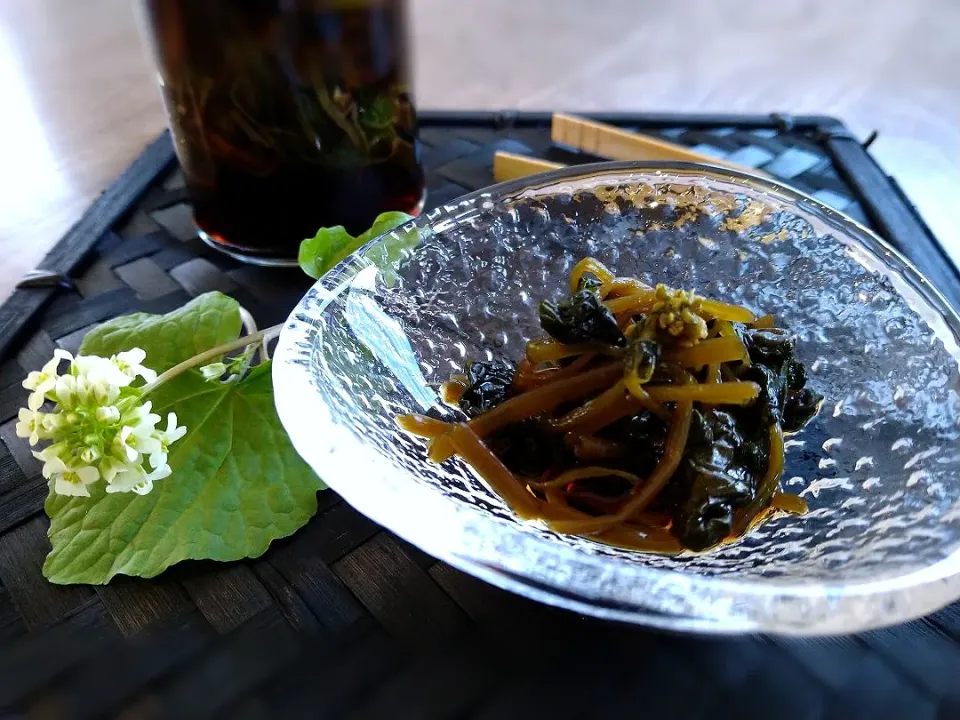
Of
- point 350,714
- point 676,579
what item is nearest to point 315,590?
point 350,714

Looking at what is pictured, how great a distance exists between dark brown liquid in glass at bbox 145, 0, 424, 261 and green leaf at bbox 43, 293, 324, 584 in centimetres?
23

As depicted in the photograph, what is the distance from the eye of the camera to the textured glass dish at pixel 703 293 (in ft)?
1.58

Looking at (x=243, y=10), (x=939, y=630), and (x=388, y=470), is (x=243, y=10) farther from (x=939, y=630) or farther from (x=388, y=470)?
(x=939, y=630)

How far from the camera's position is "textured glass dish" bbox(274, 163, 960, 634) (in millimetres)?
482

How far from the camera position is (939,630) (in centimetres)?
62

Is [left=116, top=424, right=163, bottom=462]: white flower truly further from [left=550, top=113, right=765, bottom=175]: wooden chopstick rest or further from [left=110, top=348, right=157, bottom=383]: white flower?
[left=550, top=113, right=765, bottom=175]: wooden chopstick rest

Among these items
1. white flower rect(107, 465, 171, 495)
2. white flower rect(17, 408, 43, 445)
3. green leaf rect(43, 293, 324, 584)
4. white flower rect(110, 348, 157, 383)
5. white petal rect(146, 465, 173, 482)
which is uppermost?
white flower rect(110, 348, 157, 383)

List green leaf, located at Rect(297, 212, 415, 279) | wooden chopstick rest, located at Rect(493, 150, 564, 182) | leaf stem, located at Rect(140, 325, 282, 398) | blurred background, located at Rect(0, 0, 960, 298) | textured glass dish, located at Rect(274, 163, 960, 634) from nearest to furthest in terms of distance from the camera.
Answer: textured glass dish, located at Rect(274, 163, 960, 634) < leaf stem, located at Rect(140, 325, 282, 398) < green leaf, located at Rect(297, 212, 415, 279) < wooden chopstick rest, located at Rect(493, 150, 564, 182) < blurred background, located at Rect(0, 0, 960, 298)

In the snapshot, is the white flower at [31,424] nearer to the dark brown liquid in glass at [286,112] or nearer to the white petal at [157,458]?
the white petal at [157,458]

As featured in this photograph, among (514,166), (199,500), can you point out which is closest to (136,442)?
(199,500)

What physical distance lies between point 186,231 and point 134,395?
0.54 m

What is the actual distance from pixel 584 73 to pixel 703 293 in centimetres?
117

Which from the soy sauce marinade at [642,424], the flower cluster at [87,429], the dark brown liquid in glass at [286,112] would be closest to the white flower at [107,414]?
the flower cluster at [87,429]

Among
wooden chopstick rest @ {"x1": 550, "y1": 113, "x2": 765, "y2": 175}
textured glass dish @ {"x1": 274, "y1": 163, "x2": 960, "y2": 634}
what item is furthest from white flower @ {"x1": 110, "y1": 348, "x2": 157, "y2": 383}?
wooden chopstick rest @ {"x1": 550, "y1": 113, "x2": 765, "y2": 175}
